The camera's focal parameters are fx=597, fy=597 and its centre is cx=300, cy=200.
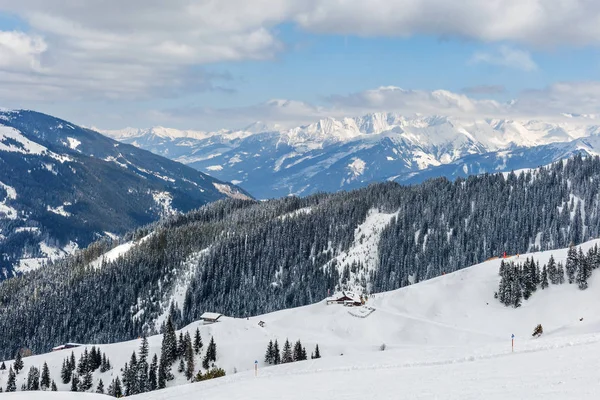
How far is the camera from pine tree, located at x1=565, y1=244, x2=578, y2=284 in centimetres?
15438

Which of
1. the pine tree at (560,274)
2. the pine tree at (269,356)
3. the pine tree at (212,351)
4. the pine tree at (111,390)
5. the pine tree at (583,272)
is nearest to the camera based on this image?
the pine tree at (111,390)

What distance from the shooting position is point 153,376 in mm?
131375

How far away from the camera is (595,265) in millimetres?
155750

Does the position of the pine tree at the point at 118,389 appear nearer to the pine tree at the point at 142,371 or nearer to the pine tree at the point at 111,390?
the pine tree at the point at 111,390

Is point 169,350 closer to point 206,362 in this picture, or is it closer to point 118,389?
point 206,362

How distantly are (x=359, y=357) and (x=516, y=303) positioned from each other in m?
73.3

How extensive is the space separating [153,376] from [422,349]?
63.2 meters

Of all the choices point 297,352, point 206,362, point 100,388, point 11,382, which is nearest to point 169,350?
point 206,362

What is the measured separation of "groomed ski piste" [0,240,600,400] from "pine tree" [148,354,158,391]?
4.18m

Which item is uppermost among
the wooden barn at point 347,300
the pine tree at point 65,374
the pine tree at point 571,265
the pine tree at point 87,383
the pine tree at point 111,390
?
the pine tree at point 571,265

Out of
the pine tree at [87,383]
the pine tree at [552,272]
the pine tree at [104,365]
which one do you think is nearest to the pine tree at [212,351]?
the pine tree at [104,365]

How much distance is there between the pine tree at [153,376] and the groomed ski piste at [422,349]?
418 centimetres

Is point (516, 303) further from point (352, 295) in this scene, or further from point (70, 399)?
point (70, 399)

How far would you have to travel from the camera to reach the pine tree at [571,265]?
154 m
